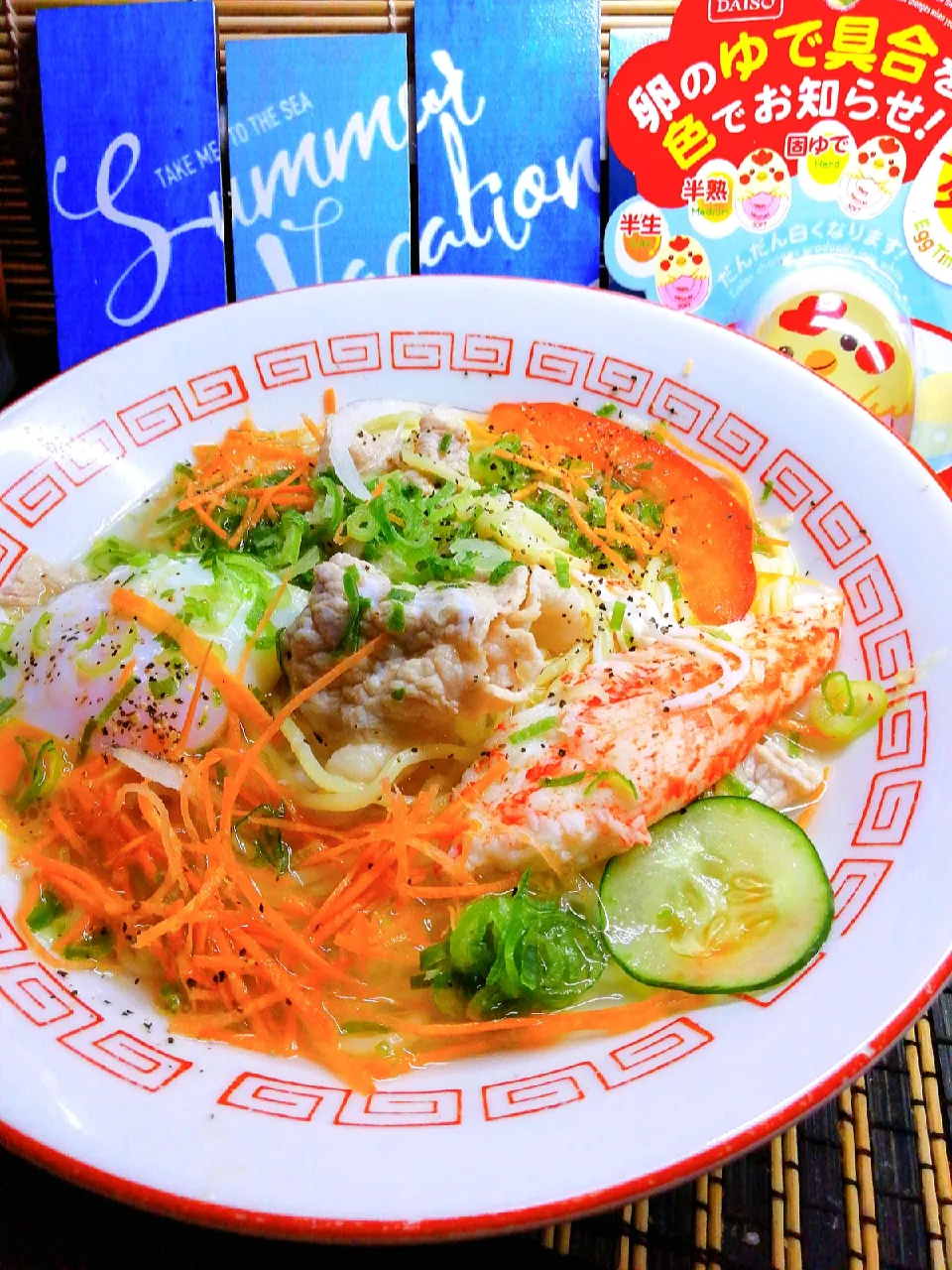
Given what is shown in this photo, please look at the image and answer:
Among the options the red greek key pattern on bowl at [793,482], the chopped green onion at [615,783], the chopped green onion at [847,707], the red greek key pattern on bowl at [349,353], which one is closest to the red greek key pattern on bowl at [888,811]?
the chopped green onion at [847,707]

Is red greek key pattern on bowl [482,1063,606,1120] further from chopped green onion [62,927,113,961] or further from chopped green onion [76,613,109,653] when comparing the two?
chopped green onion [76,613,109,653]

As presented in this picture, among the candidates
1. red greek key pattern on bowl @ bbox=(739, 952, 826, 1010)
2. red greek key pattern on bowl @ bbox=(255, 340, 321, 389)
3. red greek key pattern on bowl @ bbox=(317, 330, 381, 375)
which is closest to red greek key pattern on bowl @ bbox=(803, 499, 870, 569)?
red greek key pattern on bowl @ bbox=(739, 952, 826, 1010)

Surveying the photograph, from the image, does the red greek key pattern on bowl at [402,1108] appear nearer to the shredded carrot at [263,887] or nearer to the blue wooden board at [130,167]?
the shredded carrot at [263,887]

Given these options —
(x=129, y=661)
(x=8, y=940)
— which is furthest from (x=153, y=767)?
(x=8, y=940)

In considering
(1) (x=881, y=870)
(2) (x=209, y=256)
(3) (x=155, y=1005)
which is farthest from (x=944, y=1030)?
(2) (x=209, y=256)

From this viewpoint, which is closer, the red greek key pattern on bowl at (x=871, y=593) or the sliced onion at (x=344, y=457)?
the red greek key pattern on bowl at (x=871, y=593)

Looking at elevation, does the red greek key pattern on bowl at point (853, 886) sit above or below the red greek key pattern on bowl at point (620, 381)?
below
